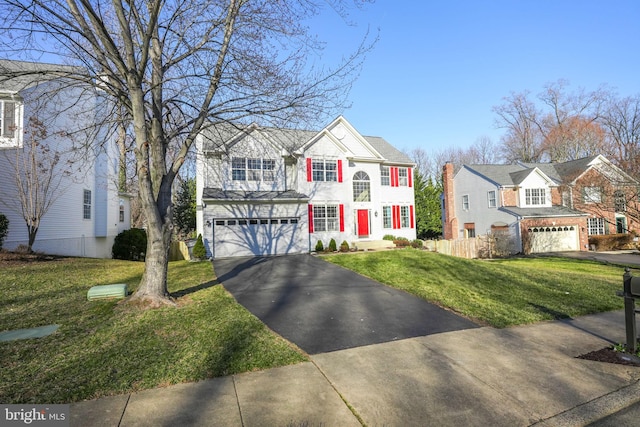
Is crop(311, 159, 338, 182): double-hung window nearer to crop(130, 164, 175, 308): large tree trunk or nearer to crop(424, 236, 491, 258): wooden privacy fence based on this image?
crop(424, 236, 491, 258): wooden privacy fence

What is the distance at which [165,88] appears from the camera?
27.6 feet

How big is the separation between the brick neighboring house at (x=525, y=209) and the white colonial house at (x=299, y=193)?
8.90 m

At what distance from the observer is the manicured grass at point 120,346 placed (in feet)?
12.5

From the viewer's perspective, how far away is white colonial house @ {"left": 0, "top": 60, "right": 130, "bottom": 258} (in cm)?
1093

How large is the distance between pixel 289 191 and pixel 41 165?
37.6 ft

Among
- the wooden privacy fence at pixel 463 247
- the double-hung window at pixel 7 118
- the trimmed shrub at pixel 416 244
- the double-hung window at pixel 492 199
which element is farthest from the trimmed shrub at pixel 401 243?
the double-hung window at pixel 7 118

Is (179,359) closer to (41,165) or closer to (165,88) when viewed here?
(165,88)

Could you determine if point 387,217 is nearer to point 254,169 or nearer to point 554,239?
point 254,169

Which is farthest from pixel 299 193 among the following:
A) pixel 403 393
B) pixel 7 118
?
pixel 403 393

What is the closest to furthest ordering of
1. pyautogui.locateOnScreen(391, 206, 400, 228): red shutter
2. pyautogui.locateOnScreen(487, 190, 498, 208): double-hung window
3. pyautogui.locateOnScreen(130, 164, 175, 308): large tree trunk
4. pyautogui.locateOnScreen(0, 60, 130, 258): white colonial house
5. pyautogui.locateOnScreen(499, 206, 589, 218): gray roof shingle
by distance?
1. pyautogui.locateOnScreen(130, 164, 175, 308): large tree trunk
2. pyautogui.locateOnScreen(0, 60, 130, 258): white colonial house
3. pyautogui.locateOnScreen(391, 206, 400, 228): red shutter
4. pyautogui.locateOnScreen(499, 206, 589, 218): gray roof shingle
5. pyautogui.locateOnScreen(487, 190, 498, 208): double-hung window

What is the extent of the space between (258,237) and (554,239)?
944 inches

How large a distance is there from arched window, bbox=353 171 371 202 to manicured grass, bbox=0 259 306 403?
14.3 metres

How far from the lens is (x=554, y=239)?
2578 cm

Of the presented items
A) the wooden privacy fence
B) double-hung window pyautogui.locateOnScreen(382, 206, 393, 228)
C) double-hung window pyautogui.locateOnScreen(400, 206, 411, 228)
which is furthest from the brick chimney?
double-hung window pyautogui.locateOnScreen(382, 206, 393, 228)
